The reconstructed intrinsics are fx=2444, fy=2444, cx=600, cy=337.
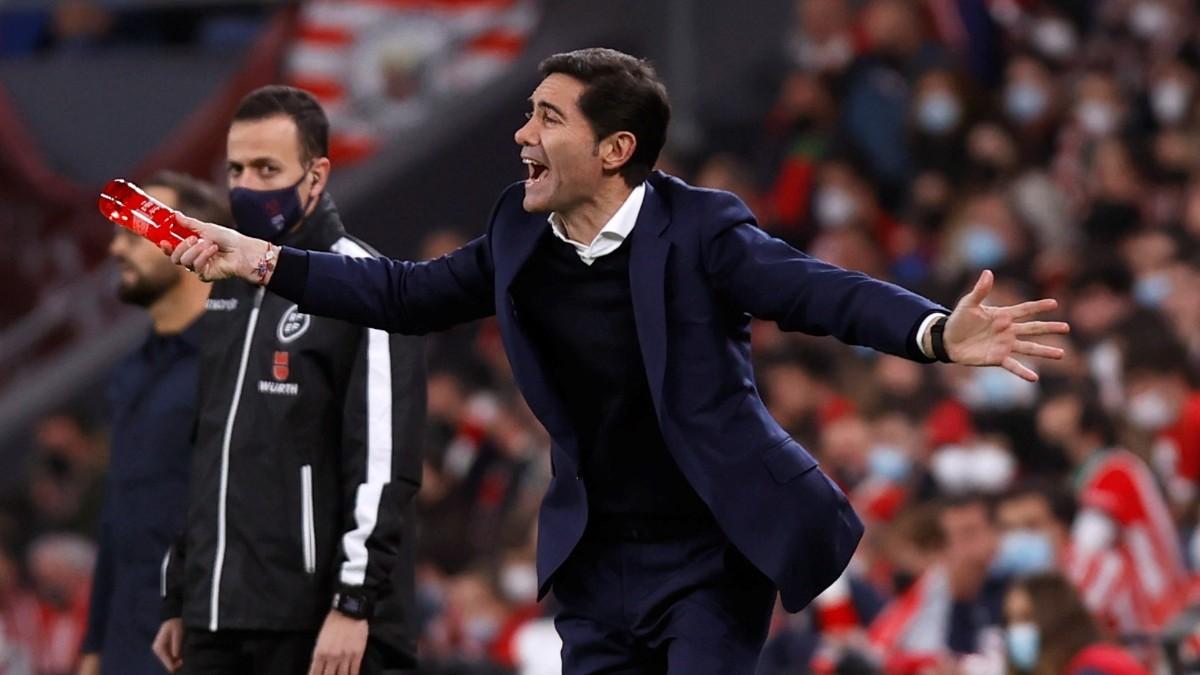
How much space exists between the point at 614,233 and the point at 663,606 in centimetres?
78

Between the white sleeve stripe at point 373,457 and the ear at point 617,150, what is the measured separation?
766mm

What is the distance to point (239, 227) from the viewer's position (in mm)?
5879

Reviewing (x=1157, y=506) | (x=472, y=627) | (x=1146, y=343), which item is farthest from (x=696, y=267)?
(x=472, y=627)

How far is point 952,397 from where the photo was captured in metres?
10.7

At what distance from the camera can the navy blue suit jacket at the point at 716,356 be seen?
488 centimetres

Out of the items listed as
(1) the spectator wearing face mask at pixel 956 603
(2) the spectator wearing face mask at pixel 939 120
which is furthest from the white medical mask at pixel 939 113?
(1) the spectator wearing face mask at pixel 956 603

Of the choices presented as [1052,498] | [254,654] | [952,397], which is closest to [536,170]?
[254,654]

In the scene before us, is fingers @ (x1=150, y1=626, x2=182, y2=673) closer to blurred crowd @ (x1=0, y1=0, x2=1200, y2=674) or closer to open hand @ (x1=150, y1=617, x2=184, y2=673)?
open hand @ (x1=150, y1=617, x2=184, y2=673)

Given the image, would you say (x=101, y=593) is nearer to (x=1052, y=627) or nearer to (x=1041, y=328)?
(x=1052, y=627)

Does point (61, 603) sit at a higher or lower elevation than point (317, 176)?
lower

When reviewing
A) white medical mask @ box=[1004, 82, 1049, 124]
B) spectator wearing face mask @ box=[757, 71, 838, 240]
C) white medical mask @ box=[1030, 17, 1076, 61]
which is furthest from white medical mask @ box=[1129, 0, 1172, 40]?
spectator wearing face mask @ box=[757, 71, 838, 240]

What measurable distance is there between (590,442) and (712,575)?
384 millimetres

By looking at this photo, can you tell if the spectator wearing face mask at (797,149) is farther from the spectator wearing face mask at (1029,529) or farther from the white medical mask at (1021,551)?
the white medical mask at (1021,551)

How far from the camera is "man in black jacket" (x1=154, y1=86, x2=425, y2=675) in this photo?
5.68 meters
